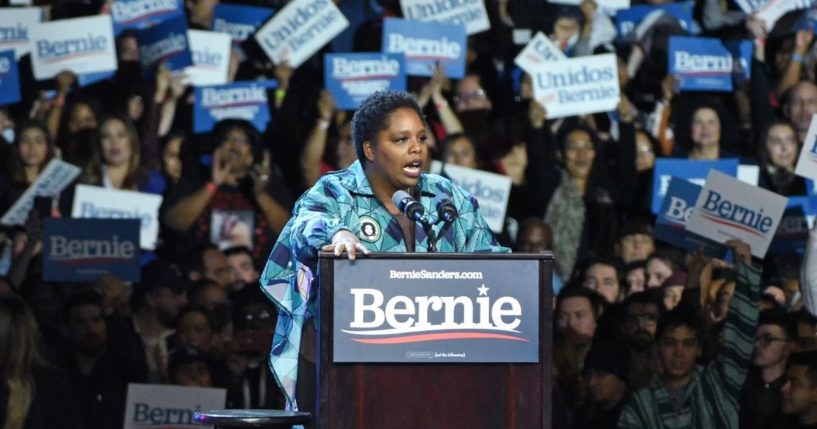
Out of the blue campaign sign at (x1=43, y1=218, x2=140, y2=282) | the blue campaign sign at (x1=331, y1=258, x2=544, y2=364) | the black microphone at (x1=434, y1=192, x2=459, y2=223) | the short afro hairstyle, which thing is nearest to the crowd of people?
the blue campaign sign at (x1=43, y1=218, x2=140, y2=282)

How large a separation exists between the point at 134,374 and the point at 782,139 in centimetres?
342

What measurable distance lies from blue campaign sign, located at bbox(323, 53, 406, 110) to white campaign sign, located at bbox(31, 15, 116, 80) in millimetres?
1124

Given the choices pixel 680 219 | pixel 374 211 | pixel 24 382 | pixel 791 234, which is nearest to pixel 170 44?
pixel 24 382

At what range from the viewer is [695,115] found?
9.07m

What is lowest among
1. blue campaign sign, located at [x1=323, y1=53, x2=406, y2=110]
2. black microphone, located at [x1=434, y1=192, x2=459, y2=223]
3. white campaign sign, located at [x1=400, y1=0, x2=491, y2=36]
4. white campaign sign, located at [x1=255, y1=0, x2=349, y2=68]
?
black microphone, located at [x1=434, y1=192, x2=459, y2=223]

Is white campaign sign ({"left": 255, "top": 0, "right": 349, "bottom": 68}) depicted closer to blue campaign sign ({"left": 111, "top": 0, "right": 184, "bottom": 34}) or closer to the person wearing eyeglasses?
blue campaign sign ({"left": 111, "top": 0, "right": 184, "bottom": 34})

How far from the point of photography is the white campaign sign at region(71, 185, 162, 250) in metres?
8.46

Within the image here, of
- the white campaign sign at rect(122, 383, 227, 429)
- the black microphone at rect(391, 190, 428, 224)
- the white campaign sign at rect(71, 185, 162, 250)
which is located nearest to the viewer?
the black microphone at rect(391, 190, 428, 224)

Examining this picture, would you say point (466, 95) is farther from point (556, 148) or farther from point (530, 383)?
point (530, 383)

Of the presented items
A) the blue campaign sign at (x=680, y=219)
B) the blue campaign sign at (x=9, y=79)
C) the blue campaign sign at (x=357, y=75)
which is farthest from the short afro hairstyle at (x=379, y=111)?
the blue campaign sign at (x=9, y=79)

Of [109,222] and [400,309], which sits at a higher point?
[109,222]

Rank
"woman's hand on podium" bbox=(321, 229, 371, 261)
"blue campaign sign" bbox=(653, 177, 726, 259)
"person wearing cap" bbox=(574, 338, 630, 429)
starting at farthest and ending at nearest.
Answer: "blue campaign sign" bbox=(653, 177, 726, 259) → "person wearing cap" bbox=(574, 338, 630, 429) → "woman's hand on podium" bbox=(321, 229, 371, 261)

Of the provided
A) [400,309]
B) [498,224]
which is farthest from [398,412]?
[498,224]

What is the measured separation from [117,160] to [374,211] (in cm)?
448
